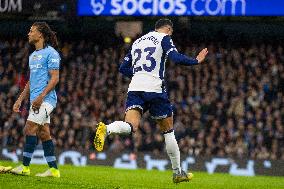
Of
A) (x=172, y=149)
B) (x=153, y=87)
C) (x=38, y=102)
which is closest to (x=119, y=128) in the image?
(x=153, y=87)

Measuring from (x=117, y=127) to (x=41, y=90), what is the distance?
5.43 ft

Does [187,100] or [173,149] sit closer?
[173,149]

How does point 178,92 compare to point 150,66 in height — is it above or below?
below

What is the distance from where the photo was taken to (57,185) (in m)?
9.10

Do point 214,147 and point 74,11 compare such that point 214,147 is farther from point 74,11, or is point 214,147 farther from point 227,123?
point 74,11

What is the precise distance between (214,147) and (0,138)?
22.6ft

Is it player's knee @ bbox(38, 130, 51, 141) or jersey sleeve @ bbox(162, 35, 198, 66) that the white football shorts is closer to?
player's knee @ bbox(38, 130, 51, 141)

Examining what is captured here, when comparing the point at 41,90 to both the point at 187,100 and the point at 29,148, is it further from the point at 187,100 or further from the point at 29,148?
the point at 187,100

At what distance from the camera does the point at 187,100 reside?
75.9 feet

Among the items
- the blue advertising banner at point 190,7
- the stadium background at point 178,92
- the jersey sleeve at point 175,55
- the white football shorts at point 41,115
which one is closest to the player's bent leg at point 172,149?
the jersey sleeve at point 175,55

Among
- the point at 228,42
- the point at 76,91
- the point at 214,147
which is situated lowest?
the point at 214,147

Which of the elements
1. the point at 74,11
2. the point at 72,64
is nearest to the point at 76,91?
the point at 72,64

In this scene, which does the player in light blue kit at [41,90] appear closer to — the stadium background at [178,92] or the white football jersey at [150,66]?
the white football jersey at [150,66]

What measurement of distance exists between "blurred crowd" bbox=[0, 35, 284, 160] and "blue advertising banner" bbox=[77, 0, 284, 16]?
3.04 meters
